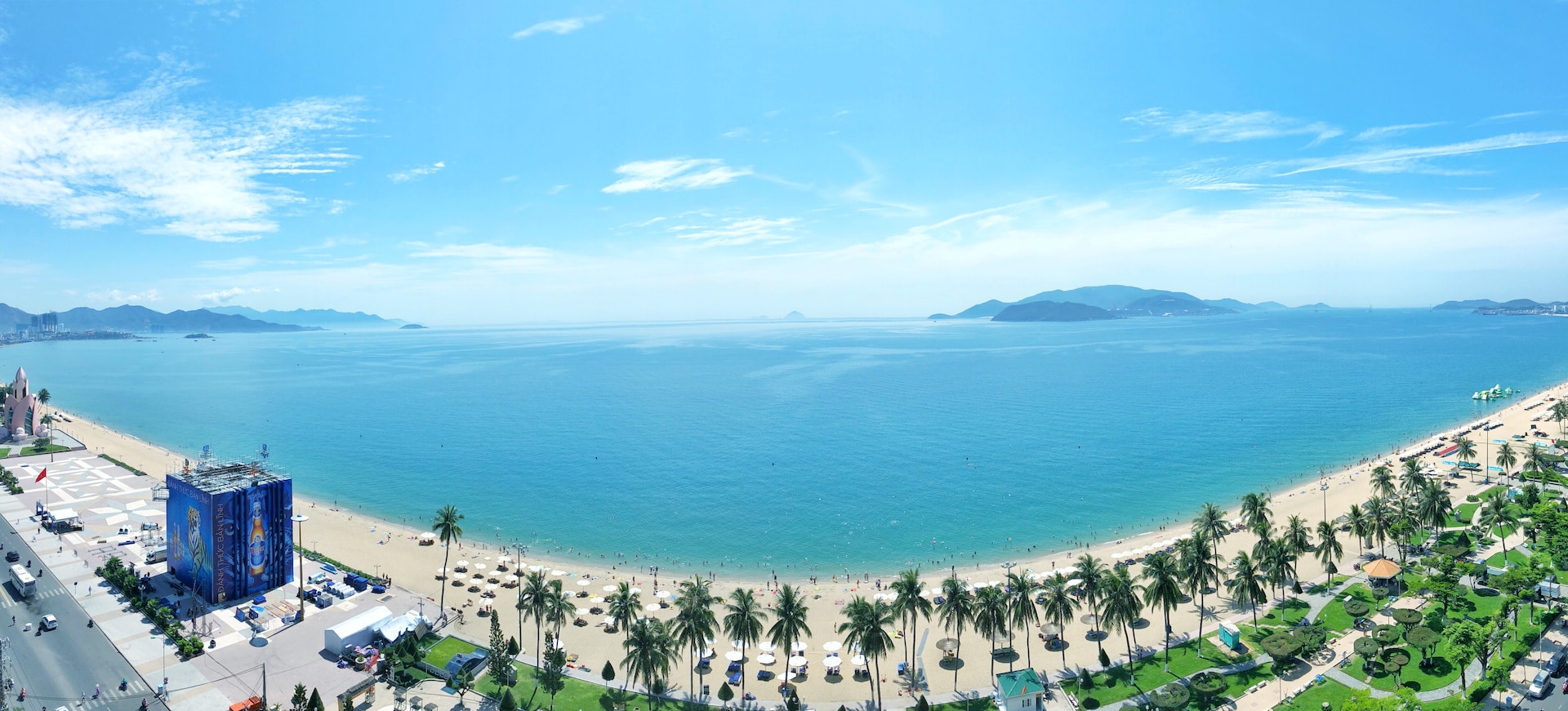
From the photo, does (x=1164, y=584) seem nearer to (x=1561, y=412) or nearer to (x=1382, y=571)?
(x=1382, y=571)

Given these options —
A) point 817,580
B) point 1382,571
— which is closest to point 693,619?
point 817,580

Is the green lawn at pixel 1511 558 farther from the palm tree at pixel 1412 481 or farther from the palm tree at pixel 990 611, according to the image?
the palm tree at pixel 990 611

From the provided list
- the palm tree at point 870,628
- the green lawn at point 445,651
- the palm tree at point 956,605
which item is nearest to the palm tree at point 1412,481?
the palm tree at point 956,605

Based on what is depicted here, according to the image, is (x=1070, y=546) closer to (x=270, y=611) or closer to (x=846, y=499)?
(x=846, y=499)

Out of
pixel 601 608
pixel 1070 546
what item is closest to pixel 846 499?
pixel 1070 546

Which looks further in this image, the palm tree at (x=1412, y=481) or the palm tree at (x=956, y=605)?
the palm tree at (x=1412, y=481)

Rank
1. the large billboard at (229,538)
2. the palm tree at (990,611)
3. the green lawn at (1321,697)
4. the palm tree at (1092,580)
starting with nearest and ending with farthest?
the green lawn at (1321,697) → the palm tree at (990,611) → the palm tree at (1092,580) → the large billboard at (229,538)
